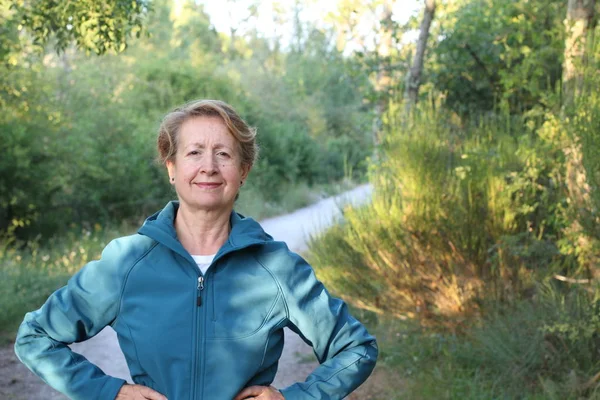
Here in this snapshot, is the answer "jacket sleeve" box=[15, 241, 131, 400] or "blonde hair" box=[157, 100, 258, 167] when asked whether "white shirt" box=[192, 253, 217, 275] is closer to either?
"jacket sleeve" box=[15, 241, 131, 400]

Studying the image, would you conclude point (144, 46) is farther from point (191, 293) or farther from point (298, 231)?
point (191, 293)

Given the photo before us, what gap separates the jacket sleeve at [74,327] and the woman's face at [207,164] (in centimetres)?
33

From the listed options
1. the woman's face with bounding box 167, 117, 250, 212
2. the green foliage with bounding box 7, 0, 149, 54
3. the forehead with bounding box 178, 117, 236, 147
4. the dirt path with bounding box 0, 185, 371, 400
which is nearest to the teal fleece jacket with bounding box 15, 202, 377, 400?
the woman's face with bounding box 167, 117, 250, 212

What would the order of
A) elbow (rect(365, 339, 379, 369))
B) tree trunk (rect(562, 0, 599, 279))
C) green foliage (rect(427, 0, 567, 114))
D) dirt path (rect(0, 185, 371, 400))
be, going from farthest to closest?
green foliage (rect(427, 0, 567, 114)) → dirt path (rect(0, 185, 371, 400)) → tree trunk (rect(562, 0, 599, 279)) → elbow (rect(365, 339, 379, 369))

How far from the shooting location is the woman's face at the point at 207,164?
2.56 meters

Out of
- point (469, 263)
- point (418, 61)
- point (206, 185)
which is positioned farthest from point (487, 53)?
point (206, 185)

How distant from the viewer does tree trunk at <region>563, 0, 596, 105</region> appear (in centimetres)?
608

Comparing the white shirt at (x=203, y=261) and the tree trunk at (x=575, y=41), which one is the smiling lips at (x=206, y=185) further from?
the tree trunk at (x=575, y=41)

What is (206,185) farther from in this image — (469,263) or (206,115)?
(469,263)

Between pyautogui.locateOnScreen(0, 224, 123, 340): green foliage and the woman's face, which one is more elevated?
the woman's face

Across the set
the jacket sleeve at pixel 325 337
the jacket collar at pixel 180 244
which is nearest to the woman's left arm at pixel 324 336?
the jacket sleeve at pixel 325 337

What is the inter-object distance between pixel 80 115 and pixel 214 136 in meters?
15.7

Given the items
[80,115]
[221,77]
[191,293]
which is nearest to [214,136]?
[191,293]

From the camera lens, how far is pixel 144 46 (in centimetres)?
4359
